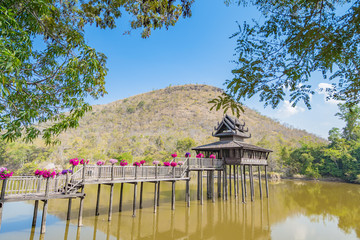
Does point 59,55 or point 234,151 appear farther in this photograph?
point 234,151

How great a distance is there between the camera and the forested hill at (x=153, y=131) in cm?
4720

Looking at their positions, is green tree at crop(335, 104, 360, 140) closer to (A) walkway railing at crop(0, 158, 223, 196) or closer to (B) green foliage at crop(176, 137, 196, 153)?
(B) green foliage at crop(176, 137, 196, 153)

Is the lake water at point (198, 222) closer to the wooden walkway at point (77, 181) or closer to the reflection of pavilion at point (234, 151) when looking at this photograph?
the wooden walkway at point (77, 181)

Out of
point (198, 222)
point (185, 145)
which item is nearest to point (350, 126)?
point (185, 145)

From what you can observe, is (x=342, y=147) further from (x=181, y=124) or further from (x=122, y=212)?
(x=181, y=124)

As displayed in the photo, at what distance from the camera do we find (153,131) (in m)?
84.4

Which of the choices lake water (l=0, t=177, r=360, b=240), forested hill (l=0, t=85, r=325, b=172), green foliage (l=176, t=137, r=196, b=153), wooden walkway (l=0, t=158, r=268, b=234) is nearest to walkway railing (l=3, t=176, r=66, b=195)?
wooden walkway (l=0, t=158, r=268, b=234)

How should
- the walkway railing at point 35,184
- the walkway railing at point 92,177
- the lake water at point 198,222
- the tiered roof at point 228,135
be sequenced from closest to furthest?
the walkway railing at point 35,184
the walkway railing at point 92,177
the lake water at point 198,222
the tiered roof at point 228,135

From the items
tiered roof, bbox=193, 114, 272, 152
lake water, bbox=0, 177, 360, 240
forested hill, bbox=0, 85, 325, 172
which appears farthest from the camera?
forested hill, bbox=0, 85, 325, 172

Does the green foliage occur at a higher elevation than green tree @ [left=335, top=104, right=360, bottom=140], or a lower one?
lower

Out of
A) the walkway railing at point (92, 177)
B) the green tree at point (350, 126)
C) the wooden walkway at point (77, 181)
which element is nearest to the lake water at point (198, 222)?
the wooden walkway at point (77, 181)

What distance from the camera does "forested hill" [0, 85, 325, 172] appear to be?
155 feet

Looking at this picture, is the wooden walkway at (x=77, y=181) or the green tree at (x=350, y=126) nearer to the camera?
the wooden walkway at (x=77, y=181)

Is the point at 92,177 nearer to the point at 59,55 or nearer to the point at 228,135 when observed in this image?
the point at 59,55
